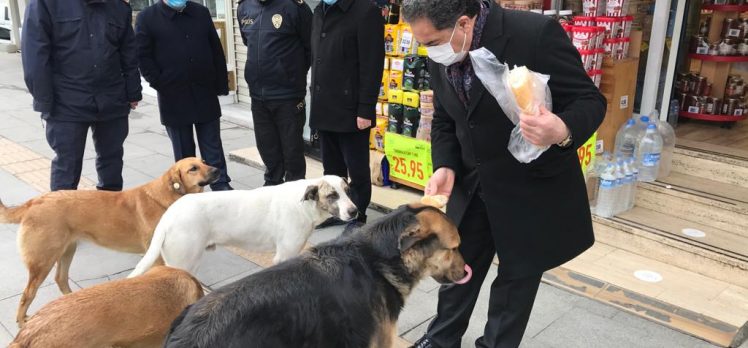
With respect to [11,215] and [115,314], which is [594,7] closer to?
[115,314]

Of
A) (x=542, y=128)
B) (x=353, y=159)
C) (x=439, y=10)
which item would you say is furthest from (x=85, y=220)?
(x=542, y=128)

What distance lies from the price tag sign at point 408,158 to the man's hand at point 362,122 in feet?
3.22

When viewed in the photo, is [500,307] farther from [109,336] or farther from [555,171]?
[109,336]

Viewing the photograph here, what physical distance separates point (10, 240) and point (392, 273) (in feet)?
13.2

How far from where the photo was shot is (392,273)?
88.5 inches

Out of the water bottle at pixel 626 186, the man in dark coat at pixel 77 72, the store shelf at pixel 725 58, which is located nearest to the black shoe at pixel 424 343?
the water bottle at pixel 626 186

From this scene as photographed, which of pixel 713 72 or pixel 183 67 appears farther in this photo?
pixel 713 72

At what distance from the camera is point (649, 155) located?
15.7 ft

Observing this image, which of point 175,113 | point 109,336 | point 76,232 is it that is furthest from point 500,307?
point 175,113

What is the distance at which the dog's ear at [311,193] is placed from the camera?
3663 mm

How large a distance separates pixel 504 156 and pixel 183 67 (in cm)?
383

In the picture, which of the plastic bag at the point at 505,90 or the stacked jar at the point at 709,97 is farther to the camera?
the stacked jar at the point at 709,97

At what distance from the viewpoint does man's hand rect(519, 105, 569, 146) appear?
1980mm

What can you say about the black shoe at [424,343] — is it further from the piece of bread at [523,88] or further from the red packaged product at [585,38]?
the red packaged product at [585,38]
